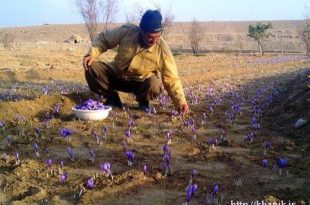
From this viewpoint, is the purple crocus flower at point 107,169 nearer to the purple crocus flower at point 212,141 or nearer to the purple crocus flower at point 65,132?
the purple crocus flower at point 65,132

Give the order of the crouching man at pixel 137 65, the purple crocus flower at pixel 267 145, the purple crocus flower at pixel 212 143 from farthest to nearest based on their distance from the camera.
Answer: the crouching man at pixel 137 65
the purple crocus flower at pixel 212 143
the purple crocus flower at pixel 267 145

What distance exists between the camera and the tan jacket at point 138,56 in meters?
6.52

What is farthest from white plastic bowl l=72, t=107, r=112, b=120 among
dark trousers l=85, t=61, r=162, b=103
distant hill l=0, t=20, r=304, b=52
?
distant hill l=0, t=20, r=304, b=52

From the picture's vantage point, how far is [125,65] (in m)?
6.96

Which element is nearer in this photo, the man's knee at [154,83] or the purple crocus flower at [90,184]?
the purple crocus flower at [90,184]

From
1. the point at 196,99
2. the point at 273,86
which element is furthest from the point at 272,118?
the point at 273,86

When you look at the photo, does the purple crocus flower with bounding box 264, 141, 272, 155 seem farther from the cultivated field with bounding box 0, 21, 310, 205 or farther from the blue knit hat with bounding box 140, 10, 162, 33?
the blue knit hat with bounding box 140, 10, 162, 33

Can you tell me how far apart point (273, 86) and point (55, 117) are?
22.8 ft

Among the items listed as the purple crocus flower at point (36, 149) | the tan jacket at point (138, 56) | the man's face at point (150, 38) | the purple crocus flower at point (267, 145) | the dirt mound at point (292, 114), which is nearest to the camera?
the purple crocus flower at point (36, 149)

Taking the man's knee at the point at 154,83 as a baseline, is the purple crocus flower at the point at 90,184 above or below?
below

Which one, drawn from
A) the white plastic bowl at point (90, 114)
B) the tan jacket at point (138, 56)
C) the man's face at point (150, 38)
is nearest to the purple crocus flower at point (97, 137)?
the white plastic bowl at point (90, 114)

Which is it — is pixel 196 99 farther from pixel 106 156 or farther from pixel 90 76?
pixel 106 156

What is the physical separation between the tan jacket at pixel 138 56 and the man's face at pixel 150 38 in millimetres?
153

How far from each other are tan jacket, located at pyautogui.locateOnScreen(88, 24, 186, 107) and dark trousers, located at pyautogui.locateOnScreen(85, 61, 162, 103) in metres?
0.18
